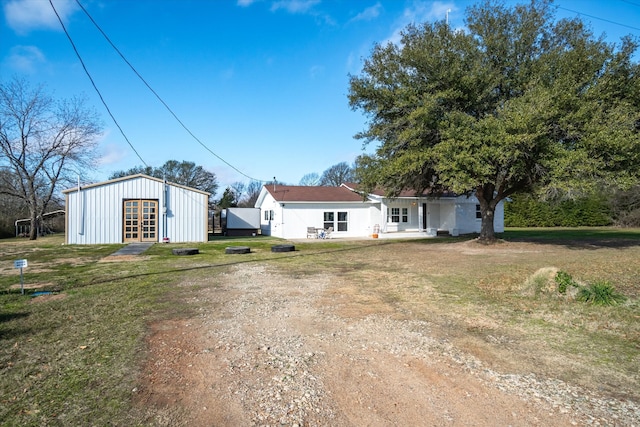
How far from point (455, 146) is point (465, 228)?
47.7ft

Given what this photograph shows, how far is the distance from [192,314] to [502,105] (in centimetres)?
1491

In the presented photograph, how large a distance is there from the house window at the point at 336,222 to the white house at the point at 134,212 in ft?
25.4

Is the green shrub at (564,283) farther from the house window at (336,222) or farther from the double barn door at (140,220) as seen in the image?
the double barn door at (140,220)

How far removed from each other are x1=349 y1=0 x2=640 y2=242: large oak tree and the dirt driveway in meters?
10.2

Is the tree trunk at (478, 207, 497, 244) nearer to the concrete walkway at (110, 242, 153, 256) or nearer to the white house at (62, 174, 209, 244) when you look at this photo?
the white house at (62, 174, 209, 244)

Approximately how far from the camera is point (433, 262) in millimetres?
12008

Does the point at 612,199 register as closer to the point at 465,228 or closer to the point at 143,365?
the point at 465,228

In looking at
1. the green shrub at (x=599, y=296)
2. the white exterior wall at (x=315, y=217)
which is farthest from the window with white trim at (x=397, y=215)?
the green shrub at (x=599, y=296)

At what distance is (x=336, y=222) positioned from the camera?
24953mm

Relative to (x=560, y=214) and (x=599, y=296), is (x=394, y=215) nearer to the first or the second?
(x=560, y=214)

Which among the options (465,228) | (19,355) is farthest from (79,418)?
(465,228)

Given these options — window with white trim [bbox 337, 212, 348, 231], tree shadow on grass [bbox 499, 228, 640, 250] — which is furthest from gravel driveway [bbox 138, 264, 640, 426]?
window with white trim [bbox 337, 212, 348, 231]

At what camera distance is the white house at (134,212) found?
789 inches

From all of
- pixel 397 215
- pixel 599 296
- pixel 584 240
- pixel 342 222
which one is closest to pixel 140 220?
pixel 342 222
